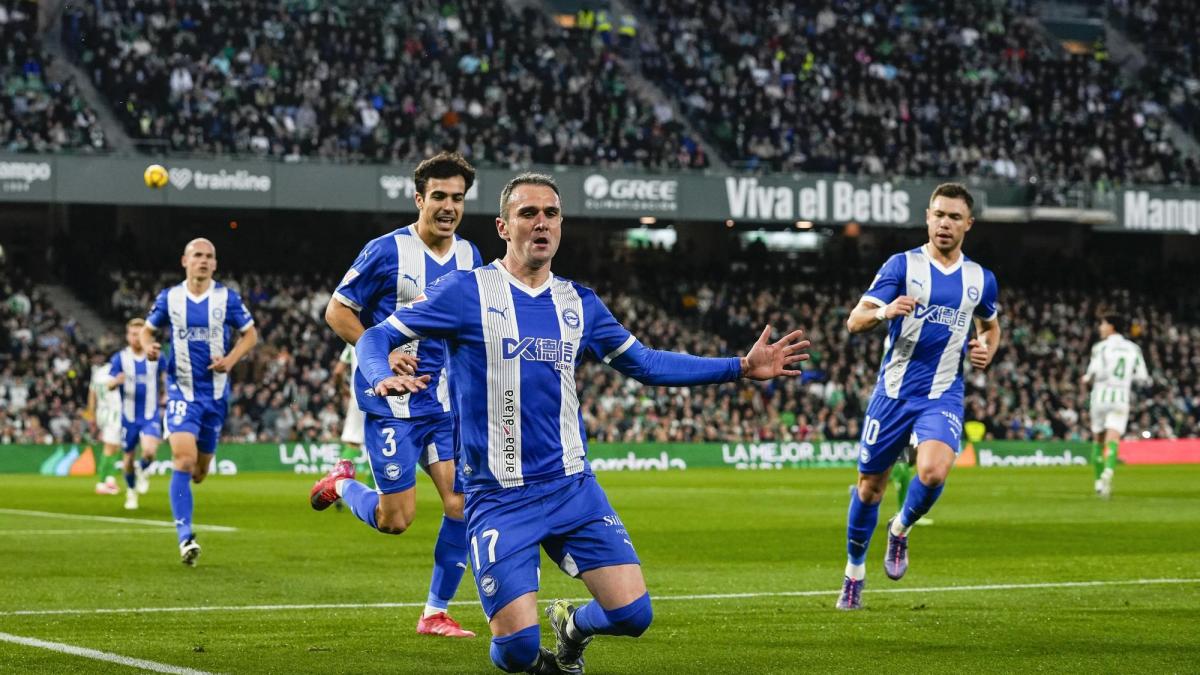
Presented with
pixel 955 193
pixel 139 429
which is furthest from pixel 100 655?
pixel 139 429

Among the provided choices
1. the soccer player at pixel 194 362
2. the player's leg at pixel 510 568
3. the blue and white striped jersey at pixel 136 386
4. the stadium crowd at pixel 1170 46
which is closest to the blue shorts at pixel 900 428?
the player's leg at pixel 510 568

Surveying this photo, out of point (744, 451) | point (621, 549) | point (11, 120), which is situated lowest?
point (744, 451)

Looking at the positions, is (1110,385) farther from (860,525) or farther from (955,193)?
(860,525)

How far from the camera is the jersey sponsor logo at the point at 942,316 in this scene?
35.7ft

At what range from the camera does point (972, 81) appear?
4669 centimetres

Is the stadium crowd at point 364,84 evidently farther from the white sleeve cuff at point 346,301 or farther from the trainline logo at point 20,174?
the white sleeve cuff at point 346,301

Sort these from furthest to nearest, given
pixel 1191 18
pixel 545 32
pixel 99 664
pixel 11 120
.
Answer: pixel 1191 18 → pixel 545 32 → pixel 11 120 → pixel 99 664

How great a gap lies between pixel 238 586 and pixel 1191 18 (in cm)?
4664

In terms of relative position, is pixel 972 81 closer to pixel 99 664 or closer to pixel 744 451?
pixel 744 451

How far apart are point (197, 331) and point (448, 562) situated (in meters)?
6.33

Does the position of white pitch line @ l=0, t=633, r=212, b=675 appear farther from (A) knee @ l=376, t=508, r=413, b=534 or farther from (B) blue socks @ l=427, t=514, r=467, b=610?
(B) blue socks @ l=427, t=514, r=467, b=610

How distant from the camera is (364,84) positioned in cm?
4031

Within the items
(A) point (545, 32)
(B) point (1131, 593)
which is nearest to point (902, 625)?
(B) point (1131, 593)

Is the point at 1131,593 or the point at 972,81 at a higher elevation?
the point at 972,81
